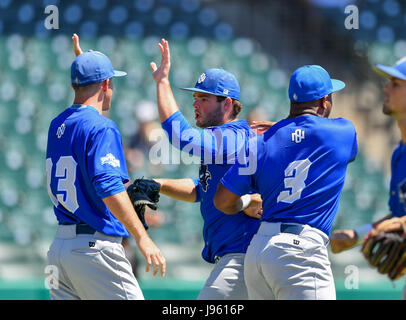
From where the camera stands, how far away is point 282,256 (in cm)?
338

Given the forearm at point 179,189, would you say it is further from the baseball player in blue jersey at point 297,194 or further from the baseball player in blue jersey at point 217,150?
the baseball player in blue jersey at point 297,194

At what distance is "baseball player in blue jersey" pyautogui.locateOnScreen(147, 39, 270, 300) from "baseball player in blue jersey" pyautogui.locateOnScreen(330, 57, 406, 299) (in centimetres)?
73

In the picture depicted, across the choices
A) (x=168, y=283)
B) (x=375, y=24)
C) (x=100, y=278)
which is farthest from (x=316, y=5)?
(x=100, y=278)

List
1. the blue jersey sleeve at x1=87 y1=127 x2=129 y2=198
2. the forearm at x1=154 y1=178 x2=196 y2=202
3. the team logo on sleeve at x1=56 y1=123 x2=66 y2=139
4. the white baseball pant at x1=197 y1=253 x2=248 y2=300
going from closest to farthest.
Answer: the blue jersey sleeve at x1=87 y1=127 x2=129 y2=198
the team logo on sleeve at x1=56 y1=123 x2=66 y2=139
the white baseball pant at x1=197 y1=253 x2=248 y2=300
the forearm at x1=154 y1=178 x2=196 y2=202

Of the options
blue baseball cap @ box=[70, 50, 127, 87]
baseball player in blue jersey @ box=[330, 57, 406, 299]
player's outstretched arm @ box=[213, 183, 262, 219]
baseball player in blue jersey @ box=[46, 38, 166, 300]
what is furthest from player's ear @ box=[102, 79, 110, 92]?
baseball player in blue jersey @ box=[330, 57, 406, 299]

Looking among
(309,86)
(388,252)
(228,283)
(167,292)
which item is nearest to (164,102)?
→ (309,86)

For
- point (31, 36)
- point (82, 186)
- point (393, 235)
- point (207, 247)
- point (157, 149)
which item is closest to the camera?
point (393, 235)

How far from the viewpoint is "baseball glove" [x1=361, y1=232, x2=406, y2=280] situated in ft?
9.62

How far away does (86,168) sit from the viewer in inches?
142

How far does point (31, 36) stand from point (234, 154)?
706cm

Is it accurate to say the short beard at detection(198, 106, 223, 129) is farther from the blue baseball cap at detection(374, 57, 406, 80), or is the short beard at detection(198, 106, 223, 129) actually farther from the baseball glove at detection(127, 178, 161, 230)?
the blue baseball cap at detection(374, 57, 406, 80)

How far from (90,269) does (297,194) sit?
1.11 m

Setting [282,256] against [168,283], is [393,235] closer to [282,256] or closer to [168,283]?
[282,256]

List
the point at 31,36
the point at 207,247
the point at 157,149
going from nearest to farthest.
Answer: the point at 207,247
the point at 157,149
the point at 31,36
